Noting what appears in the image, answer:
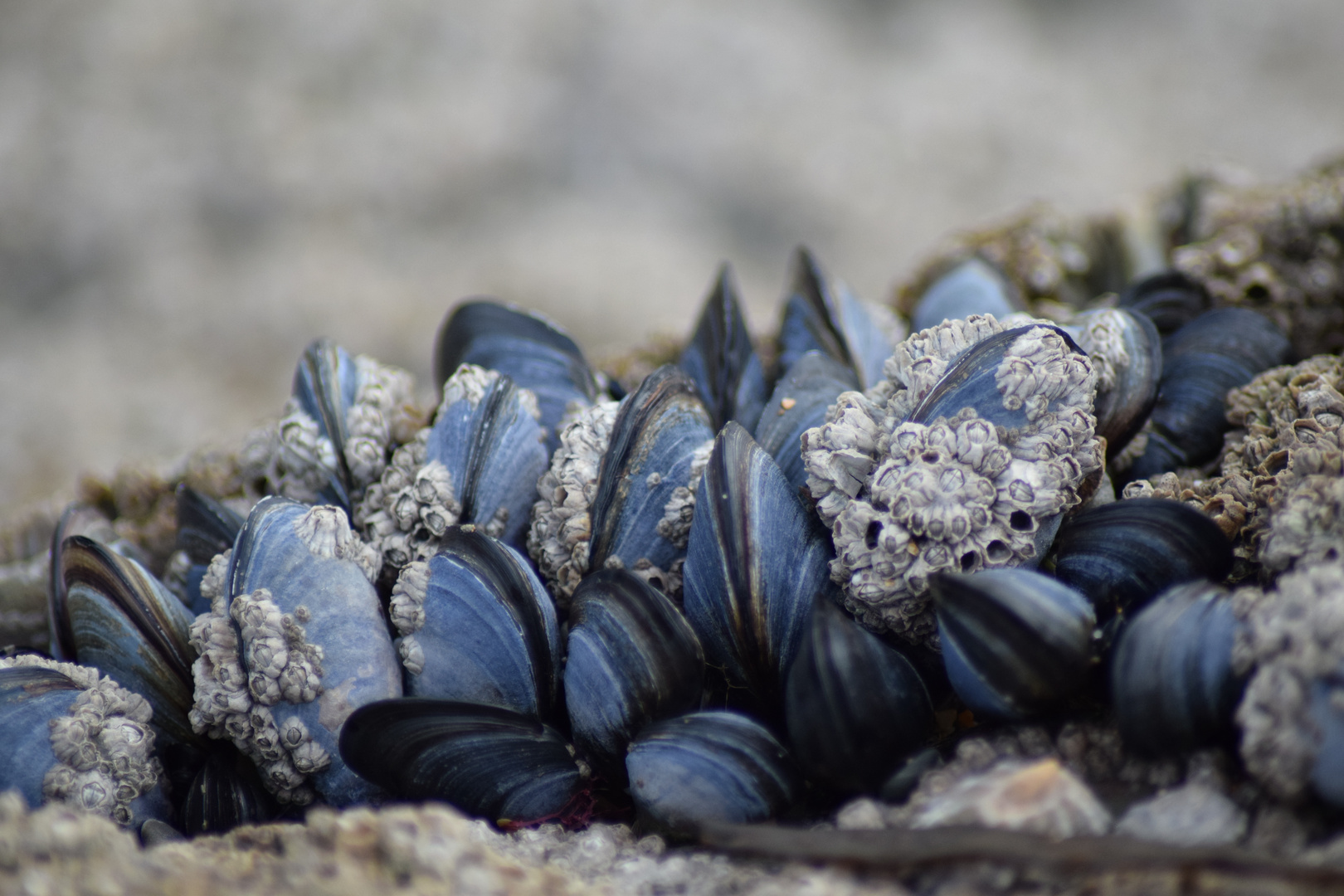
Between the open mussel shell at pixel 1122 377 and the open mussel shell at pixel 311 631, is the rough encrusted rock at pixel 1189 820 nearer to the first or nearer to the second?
the open mussel shell at pixel 1122 377

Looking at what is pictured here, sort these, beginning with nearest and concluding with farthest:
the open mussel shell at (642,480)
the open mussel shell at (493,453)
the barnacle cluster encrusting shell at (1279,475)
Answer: the barnacle cluster encrusting shell at (1279,475)
the open mussel shell at (642,480)
the open mussel shell at (493,453)

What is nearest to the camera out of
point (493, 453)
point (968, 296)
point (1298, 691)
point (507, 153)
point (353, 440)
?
point (1298, 691)

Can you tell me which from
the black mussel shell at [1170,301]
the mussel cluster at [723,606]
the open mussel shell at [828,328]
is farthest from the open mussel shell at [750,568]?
the black mussel shell at [1170,301]

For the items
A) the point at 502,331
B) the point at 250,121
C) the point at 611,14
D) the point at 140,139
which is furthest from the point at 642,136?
the point at 502,331

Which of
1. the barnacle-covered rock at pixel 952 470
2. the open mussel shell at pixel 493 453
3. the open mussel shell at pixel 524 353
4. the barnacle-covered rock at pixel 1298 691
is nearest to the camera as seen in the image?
the barnacle-covered rock at pixel 1298 691

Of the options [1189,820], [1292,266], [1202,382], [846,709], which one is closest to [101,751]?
[846,709]

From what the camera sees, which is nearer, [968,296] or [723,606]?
[723,606]

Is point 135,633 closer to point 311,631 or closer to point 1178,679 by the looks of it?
point 311,631

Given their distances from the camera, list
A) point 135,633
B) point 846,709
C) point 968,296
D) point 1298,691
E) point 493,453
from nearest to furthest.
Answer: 1. point 1298,691
2. point 846,709
3. point 135,633
4. point 493,453
5. point 968,296
